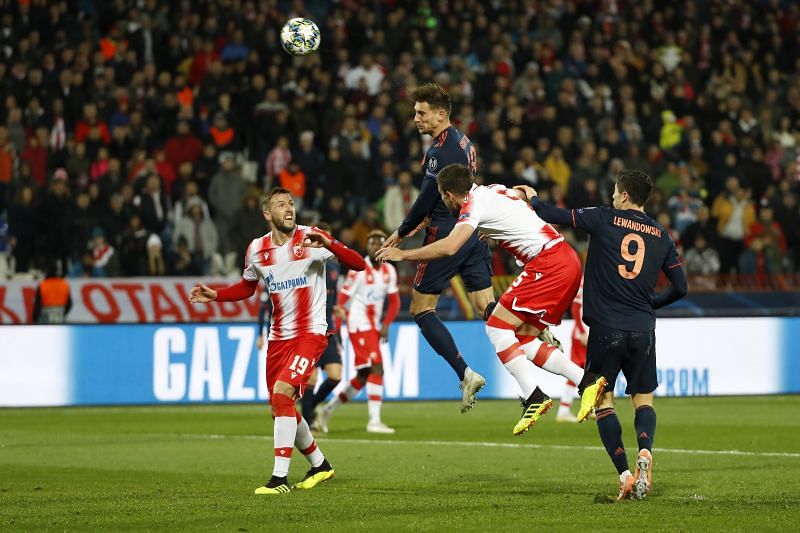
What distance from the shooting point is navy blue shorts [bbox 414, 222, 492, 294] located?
38.0 feet

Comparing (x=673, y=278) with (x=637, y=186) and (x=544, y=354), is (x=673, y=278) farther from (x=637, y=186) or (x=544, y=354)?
(x=544, y=354)

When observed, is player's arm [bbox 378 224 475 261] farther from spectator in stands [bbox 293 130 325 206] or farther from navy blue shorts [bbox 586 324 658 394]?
spectator in stands [bbox 293 130 325 206]

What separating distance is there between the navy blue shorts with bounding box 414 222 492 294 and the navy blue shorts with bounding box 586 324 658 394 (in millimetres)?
1830

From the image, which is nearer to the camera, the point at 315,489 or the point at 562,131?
the point at 315,489

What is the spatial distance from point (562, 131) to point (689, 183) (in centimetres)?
246

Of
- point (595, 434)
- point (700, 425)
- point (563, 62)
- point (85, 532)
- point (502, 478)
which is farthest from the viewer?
point (563, 62)

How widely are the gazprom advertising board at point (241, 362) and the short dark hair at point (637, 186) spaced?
36.8 feet

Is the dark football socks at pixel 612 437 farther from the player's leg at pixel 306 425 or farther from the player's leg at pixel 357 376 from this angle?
the player's leg at pixel 357 376

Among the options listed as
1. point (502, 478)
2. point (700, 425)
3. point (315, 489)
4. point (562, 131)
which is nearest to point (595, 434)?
point (700, 425)

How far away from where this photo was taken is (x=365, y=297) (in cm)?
1822

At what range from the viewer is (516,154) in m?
25.2

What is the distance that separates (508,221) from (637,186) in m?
1.12

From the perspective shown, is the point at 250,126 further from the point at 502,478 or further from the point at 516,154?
the point at 502,478

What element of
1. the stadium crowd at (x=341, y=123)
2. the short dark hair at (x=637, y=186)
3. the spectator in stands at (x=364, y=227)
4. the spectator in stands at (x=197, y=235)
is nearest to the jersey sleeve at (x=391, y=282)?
the stadium crowd at (x=341, y=123)
